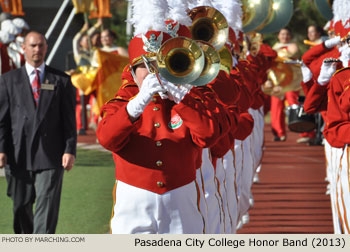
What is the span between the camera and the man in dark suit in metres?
6.82

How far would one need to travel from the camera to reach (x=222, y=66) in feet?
20.1

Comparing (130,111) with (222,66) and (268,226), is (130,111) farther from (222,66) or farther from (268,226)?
(268,226)

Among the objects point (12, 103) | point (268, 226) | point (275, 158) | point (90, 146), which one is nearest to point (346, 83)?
point (12, 103)

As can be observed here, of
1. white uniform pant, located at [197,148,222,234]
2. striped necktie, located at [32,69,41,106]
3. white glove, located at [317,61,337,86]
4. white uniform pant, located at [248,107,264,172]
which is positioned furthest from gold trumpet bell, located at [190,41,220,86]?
white uniform pant, located at [248,107,264,172]

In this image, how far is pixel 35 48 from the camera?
6.92 metres

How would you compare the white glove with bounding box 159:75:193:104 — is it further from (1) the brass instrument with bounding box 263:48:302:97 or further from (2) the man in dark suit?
(1) the brass instrument with bounding box 263:48:302:97

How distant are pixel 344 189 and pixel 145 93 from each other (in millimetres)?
2032

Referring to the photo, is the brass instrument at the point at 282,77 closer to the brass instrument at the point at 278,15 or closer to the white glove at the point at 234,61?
the brass instrument at the point at 278,15

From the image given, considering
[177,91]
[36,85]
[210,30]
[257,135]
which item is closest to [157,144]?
[177,91]

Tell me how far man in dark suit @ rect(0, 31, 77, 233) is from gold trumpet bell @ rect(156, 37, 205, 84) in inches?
107

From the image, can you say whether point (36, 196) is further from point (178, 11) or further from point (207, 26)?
point (178, 11)

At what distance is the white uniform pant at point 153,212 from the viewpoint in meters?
4.53

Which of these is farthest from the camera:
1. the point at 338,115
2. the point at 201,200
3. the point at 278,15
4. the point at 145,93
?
the point at 278,15

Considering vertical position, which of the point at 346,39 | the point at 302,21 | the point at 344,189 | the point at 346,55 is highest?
the point at 346,39
